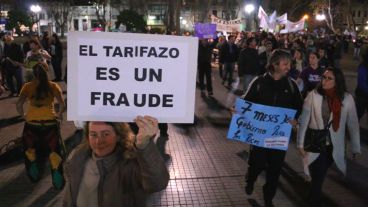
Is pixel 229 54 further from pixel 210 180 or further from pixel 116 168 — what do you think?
pixel 116 168

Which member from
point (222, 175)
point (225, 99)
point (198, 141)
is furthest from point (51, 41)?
point (222, 175)

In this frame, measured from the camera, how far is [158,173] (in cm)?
234

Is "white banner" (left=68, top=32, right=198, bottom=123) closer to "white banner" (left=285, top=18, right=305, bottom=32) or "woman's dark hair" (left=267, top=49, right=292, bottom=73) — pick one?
"woman's dark hair" (left=267, top=49, right=292, bottom=73)

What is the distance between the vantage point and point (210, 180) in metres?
5.90

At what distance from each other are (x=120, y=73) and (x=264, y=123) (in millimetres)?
2613

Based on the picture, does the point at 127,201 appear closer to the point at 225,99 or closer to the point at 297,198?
the point at 297,198

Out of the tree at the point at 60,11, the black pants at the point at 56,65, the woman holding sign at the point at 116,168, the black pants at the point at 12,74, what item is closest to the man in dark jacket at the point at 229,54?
the black pants at the point at 56,65

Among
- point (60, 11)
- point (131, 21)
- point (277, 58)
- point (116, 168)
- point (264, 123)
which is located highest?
point (60, 11)

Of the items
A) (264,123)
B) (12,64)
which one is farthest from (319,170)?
(12,64)

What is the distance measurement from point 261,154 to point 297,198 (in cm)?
92

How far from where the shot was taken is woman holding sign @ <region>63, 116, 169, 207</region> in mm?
2336

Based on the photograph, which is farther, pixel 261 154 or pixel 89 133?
pixel 261 154

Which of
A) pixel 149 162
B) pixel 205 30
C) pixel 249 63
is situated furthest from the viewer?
pixel 205 30

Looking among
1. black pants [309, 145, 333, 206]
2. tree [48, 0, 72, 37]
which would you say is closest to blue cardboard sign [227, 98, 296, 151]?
black pants [309, 145, 333, 206]
